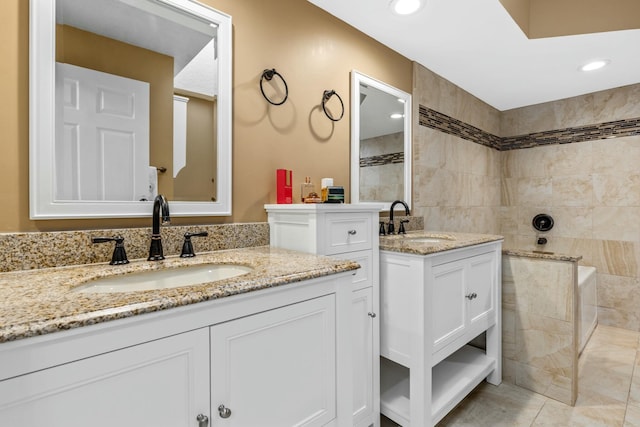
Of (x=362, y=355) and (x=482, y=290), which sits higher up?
(x=482, y=290)

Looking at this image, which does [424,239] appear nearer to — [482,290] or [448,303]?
[482,290]

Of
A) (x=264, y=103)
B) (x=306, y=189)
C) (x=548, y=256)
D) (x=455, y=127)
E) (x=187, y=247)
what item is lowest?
(x=548, y=256)

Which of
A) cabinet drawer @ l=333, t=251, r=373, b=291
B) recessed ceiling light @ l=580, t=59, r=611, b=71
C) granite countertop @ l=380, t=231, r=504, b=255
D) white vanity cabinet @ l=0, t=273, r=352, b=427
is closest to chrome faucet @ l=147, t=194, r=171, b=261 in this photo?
white vanity cabinet @ l=0, t=273, r=352, b=427

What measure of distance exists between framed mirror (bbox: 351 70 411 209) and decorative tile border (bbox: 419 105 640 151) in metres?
0.30

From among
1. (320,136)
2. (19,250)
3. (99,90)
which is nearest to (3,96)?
(99,90)

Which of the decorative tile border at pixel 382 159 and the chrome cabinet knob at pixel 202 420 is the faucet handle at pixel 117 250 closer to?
the chrome cabinet knob at pixel 202 420

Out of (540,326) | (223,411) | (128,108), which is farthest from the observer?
(540,326)

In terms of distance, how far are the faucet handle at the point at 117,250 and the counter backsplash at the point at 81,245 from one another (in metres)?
0.04

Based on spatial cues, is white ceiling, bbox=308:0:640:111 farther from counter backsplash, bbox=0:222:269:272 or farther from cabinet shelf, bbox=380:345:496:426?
cabinet shelf, bbox=380:345:496:426

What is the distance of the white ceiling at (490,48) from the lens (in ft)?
6.17

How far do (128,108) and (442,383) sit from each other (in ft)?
6.86

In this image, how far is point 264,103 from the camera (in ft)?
5.25

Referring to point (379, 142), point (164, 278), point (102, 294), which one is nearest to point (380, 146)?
point (379, 142)

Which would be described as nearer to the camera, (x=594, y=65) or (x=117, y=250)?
(x=117, y=250)
